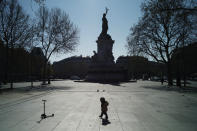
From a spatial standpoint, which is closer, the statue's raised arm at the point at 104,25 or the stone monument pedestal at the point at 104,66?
the stone monument pedestal at the point at 104,66

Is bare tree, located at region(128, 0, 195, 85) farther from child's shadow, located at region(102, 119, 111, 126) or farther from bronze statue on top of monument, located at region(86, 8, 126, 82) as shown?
child's shadow, located at region(102, 119, 111, 126)

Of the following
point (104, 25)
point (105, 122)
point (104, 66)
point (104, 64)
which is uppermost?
point (104, 25)

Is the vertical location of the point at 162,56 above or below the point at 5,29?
below

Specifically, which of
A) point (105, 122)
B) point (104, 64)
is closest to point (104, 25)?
point (104, 64)

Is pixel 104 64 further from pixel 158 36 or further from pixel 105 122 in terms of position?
pixel 105 122

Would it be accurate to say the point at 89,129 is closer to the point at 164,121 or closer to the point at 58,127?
the point at 58,127

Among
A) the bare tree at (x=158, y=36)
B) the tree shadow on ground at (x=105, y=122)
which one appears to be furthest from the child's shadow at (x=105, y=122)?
the bare tree at (x=158, y=36)

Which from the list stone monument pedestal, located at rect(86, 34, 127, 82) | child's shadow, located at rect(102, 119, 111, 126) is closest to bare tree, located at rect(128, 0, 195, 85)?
stone monument pedestal, located at rect(86, 34, 127, 82)

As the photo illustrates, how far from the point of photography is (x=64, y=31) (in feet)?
129

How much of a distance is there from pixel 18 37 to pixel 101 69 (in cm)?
1834

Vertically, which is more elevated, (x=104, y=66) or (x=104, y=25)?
(x=104, y=25)

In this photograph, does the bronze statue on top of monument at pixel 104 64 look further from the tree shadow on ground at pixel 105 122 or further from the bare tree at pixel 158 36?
the tree shadow on ground at pixel 105 122

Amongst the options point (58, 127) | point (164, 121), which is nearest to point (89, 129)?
point (58, 127)

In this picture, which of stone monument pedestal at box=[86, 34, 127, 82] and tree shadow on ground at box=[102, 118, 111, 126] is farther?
stone monument pedestal at box=[86, 34, 127, 82]
